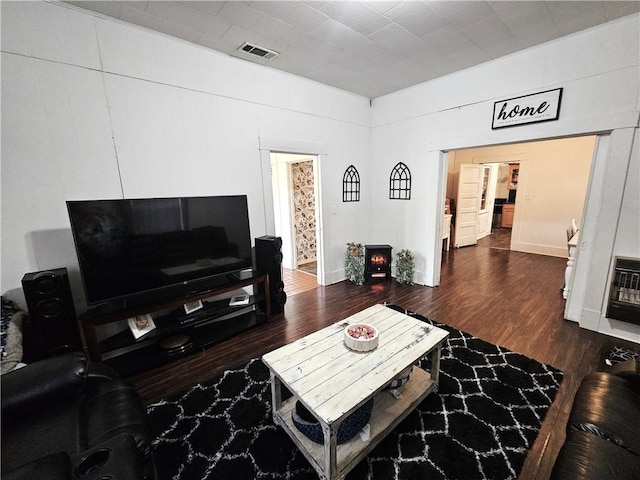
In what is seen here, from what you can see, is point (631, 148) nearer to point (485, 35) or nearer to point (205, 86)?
point (485, 35)

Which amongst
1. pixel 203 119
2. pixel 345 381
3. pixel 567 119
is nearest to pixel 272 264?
pixel 203 119

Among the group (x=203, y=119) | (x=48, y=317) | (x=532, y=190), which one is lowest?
(x=48, y=317)

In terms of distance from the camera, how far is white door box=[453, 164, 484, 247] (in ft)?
20.2

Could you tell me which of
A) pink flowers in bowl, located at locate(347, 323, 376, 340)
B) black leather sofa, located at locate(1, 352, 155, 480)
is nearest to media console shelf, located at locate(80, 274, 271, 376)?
black leather sofa, located at locate(1, 352, 155, 480)

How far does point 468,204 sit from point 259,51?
5649 mm

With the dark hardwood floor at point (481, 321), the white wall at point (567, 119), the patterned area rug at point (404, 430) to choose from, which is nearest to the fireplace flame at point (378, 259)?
the dark hardwood floor at point (481, 321)

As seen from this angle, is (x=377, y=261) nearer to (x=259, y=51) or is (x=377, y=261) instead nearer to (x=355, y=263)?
(x=355, y=263)

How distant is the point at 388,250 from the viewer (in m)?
4.21

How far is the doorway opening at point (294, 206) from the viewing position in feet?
16.1

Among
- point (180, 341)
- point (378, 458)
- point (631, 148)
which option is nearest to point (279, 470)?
point (378, 458)

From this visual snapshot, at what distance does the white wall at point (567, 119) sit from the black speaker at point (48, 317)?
405 cm

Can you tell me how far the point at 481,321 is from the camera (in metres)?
2.93

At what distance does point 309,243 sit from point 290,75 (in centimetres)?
301

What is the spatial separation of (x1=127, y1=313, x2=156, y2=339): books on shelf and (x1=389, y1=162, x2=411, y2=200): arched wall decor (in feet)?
12.0
